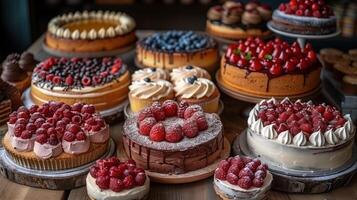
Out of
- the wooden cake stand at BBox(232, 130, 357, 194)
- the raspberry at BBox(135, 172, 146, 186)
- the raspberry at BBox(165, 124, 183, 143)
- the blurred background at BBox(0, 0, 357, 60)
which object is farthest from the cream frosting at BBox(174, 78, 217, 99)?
the blurred background at BBox(0, 0, 357, 60)

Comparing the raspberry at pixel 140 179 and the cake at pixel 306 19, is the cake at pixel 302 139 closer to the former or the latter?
the raspberry at pixel 140 179

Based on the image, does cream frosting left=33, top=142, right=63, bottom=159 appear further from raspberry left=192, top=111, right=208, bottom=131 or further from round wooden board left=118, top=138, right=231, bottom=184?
raspberry left=192, top=111, right=208, bottom=131

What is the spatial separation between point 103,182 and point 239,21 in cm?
189

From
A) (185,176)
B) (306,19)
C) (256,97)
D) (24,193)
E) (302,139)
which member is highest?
(306,19)

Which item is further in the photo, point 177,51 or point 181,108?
point 177,51

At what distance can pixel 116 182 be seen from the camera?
6.04 ft

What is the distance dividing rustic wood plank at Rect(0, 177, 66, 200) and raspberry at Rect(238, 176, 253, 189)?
0.72 meters

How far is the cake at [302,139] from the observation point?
2010mm

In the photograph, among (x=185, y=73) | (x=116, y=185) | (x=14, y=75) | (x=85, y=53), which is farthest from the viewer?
(x=85, y=53)

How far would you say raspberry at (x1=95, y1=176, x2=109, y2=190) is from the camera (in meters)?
1.85

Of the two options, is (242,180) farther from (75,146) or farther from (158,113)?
(75,146)

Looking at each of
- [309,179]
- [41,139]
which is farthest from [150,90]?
[309,179]

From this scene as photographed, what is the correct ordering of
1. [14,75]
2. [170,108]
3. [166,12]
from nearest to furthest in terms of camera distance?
[170,108] → [14,75] → [166,12]

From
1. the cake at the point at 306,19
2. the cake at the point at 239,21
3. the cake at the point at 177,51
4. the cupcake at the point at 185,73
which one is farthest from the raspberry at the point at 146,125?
the cake at the point at 239,21
